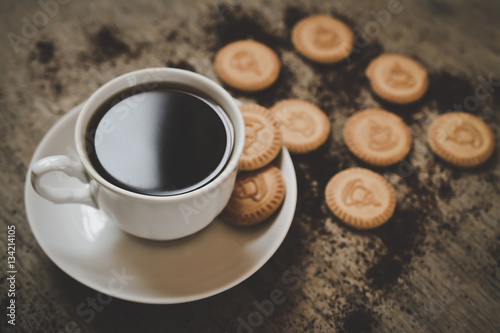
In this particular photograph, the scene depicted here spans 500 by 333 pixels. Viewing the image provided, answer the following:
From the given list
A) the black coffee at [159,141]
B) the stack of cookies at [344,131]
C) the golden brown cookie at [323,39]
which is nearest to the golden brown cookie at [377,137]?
the stack of cookies at [344,131]

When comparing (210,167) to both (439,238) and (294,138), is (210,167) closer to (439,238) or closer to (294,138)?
(294,138)

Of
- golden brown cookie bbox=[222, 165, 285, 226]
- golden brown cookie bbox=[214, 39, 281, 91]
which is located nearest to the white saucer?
golden brown cookie bbox=[222, 165, 285, 226]

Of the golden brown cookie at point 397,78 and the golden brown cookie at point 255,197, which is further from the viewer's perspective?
the golden brown cookie at point 397,78

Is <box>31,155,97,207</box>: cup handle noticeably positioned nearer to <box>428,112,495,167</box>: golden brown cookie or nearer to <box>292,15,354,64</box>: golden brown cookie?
<box>292,15,354,64</box>: golden brown cookie

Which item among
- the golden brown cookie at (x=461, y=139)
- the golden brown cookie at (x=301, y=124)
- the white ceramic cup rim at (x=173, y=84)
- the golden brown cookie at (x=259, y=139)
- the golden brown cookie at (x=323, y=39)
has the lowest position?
the golden brown cookie at (x=301, y=124)


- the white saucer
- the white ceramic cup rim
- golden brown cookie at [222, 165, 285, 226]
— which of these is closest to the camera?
the white ceramic cup rim

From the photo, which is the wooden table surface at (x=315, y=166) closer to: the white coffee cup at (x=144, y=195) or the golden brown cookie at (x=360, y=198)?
the golden brown cookie at (x=360, y=198)

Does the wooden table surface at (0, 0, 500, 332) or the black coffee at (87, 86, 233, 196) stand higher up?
the black coffee at (87, 86, 233, 196)
